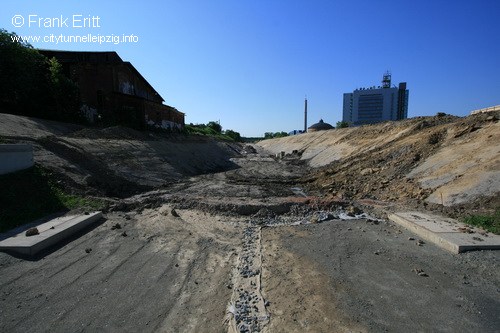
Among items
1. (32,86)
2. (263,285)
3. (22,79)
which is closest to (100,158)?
(22,79)

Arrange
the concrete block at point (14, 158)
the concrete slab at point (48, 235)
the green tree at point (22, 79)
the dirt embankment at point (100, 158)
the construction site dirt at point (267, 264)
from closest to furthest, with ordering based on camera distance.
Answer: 1. the construction site dirt at point (267, 264)
2. the concrete slab at point (48, 235)
3. the concrete block at point (14, 158)
4. the dirt embankment at point (100, 158)
5. the green tree at point (22, 79)

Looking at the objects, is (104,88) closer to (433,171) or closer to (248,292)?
(433,171)

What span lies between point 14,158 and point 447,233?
1193 cm

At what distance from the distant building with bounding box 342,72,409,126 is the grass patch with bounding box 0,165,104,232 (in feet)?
241

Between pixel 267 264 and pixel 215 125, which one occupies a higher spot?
pixel 215 125

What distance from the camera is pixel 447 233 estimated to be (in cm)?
654

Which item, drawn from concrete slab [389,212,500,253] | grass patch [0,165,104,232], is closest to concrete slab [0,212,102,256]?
grass patch [0,165,104,232]

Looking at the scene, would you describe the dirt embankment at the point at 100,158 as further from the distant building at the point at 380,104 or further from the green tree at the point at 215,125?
the distant building at the point at 380,104

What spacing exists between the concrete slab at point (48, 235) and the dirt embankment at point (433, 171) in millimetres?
8784

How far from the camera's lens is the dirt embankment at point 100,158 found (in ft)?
37.4

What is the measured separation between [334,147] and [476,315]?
21408mm

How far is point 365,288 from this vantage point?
4.67 metres

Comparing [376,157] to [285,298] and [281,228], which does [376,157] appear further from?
[285,298]

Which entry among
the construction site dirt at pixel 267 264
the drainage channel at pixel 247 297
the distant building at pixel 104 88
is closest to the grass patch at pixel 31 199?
the construction site dirt at pixel 267 264
